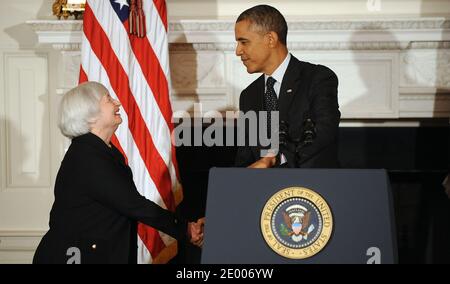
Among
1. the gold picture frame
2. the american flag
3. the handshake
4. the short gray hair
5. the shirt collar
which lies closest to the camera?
the short gray hair

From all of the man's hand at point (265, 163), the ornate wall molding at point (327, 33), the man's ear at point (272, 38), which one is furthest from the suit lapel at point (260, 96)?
the ornate wall molding at point (327, 33)

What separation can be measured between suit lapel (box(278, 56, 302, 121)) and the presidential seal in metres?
0.80

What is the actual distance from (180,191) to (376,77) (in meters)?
1.30

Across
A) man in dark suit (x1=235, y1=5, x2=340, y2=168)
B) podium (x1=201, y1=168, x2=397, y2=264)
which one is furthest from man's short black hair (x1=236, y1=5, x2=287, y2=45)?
podium (x1=201, y1=168, x2=397, y2=264)

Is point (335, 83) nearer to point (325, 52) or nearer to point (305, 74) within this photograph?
point (305, 74)

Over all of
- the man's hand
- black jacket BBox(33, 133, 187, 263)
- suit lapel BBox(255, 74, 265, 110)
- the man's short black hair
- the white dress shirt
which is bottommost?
black jacket BBox(33, 133, 187, 263)

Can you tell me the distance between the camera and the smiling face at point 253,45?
3.09 metres

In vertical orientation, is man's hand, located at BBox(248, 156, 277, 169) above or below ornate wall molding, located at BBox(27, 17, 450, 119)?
below

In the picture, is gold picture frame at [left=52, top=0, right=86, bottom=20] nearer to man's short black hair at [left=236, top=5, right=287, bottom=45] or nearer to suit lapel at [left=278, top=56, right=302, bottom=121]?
man's short black hair at [left=236, top=5, right=287, bottom=45]

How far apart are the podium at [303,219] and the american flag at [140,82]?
160 centimetres

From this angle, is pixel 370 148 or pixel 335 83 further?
pixel 370 148

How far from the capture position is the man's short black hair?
10.1 ft
